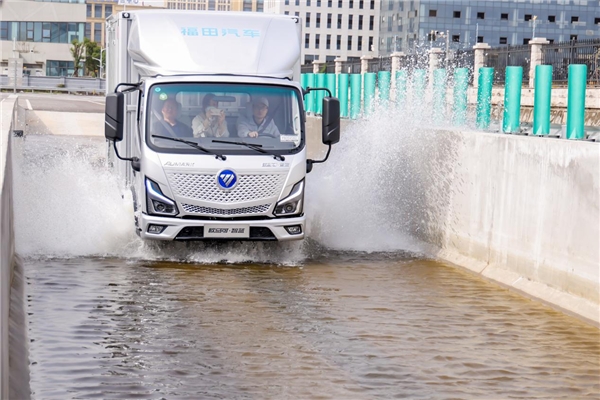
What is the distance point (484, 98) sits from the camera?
16.2 m

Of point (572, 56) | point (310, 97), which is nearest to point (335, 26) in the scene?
point (310, 97)

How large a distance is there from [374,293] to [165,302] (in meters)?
2.18

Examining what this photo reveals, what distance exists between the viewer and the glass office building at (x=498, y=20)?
452 feet

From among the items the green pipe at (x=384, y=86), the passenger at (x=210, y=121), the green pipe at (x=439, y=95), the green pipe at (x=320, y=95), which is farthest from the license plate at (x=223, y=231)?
the green pipe at (x=320, y=95)

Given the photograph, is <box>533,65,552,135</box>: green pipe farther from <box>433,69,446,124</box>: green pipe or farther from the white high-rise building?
the white high-rise building

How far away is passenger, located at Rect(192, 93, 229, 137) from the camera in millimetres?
12914

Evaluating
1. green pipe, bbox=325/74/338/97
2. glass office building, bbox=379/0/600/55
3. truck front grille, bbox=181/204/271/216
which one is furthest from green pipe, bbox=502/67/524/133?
glass office building, bbox=379/0/600/55

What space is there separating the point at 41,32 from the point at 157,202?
119156 mm

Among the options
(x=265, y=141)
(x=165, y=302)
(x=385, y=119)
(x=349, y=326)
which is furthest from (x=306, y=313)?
(x=385, y=119)

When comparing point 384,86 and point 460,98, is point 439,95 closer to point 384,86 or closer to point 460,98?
point 460,98

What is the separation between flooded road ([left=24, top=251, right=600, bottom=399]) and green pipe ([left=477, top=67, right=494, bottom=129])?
3865 mm

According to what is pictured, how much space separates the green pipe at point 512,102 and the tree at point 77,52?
115128mm

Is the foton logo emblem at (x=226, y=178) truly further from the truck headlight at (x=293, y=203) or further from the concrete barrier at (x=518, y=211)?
the concrete barrier at (x=518, y=211)

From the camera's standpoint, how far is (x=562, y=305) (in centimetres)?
1052
